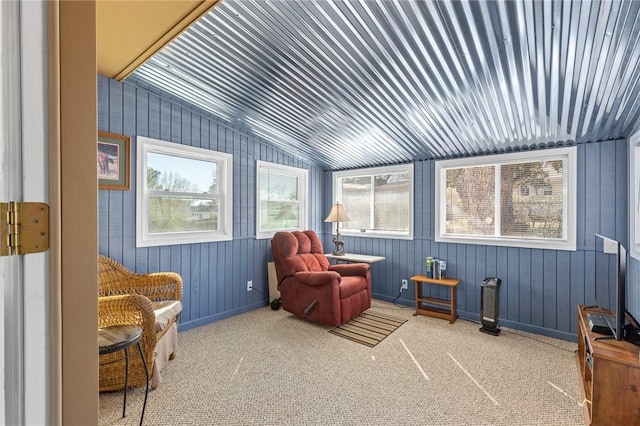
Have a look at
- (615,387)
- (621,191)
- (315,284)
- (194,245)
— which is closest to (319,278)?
(315,284)

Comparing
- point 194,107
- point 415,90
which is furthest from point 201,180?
point 415,90

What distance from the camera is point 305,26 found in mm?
1926

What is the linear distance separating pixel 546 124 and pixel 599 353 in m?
1.97

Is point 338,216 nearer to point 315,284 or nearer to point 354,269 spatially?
point 354,269

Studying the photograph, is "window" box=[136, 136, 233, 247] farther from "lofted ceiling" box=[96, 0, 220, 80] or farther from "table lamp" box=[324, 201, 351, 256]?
"table lamp" box=[324, 201, 351, 256]

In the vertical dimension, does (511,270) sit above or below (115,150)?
below

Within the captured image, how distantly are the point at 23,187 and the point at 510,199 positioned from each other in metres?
4.09

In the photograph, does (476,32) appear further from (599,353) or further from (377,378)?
(377,378)

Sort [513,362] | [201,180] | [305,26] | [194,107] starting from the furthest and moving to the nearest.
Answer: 1. [201,180]
2. [194,107]
3. [513,362]
4. [305,26]

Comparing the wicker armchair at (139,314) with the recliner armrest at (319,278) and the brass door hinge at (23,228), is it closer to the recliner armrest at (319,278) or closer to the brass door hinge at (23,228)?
the recliner armrest at (319,278)

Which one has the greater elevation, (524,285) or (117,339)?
(117,339)

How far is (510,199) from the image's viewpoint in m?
3.56

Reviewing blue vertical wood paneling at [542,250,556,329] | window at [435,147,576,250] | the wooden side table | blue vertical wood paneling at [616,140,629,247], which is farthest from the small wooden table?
the wooden side table

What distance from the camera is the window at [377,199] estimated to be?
14.4 ft
